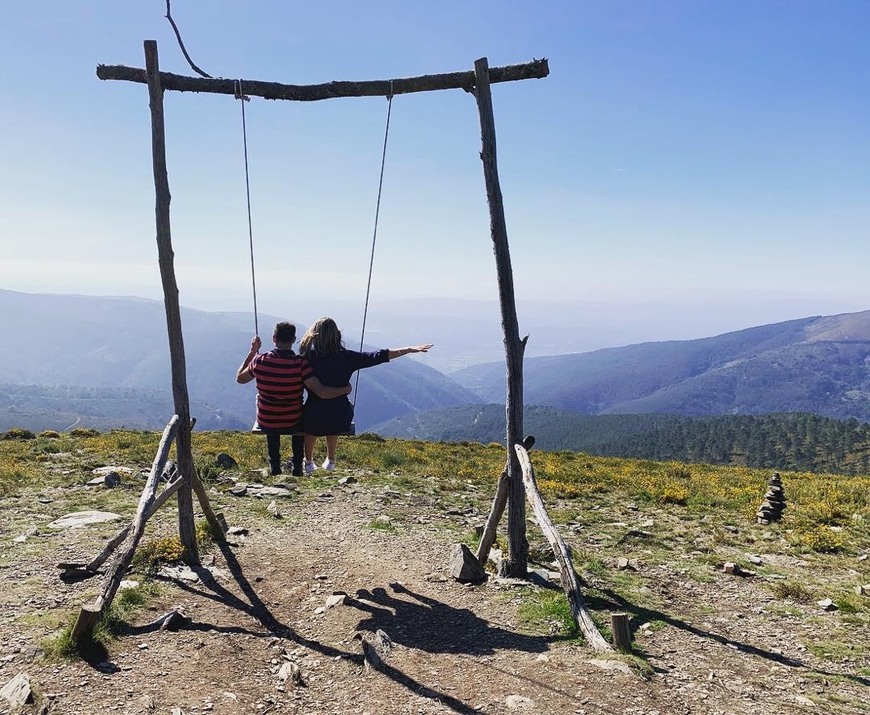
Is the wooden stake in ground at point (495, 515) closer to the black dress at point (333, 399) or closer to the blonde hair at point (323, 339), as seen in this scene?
the black dress at point (333, 399)

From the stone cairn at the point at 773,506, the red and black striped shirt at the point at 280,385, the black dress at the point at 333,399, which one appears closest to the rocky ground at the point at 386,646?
the black dress at the point at 333,399

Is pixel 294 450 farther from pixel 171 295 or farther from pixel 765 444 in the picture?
pixel 765 444

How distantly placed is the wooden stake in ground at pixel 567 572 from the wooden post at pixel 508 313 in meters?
0.37

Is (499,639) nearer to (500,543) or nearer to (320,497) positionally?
(500,543)

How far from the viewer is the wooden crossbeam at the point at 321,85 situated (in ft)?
27.5

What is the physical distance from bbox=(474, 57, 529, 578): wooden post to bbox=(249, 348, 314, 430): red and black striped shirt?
3508 mm

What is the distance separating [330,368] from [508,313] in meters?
3.23

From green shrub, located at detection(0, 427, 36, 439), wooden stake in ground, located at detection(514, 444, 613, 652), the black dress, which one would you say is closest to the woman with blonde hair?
the black dress

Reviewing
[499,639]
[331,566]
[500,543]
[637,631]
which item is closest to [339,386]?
[331,566]

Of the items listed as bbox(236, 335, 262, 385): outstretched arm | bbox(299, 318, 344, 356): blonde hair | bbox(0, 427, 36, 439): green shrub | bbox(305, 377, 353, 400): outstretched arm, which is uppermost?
bbox(299, 318, 344, 356): blonde hair

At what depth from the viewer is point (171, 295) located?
8672 mm

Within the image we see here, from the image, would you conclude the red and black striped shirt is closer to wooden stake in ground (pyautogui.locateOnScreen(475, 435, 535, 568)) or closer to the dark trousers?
the dark trousers

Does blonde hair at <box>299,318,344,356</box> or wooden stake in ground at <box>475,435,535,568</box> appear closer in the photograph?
wooden stake in ground at <box>475,435,535,568</box>

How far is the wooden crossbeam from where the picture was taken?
329 inches
